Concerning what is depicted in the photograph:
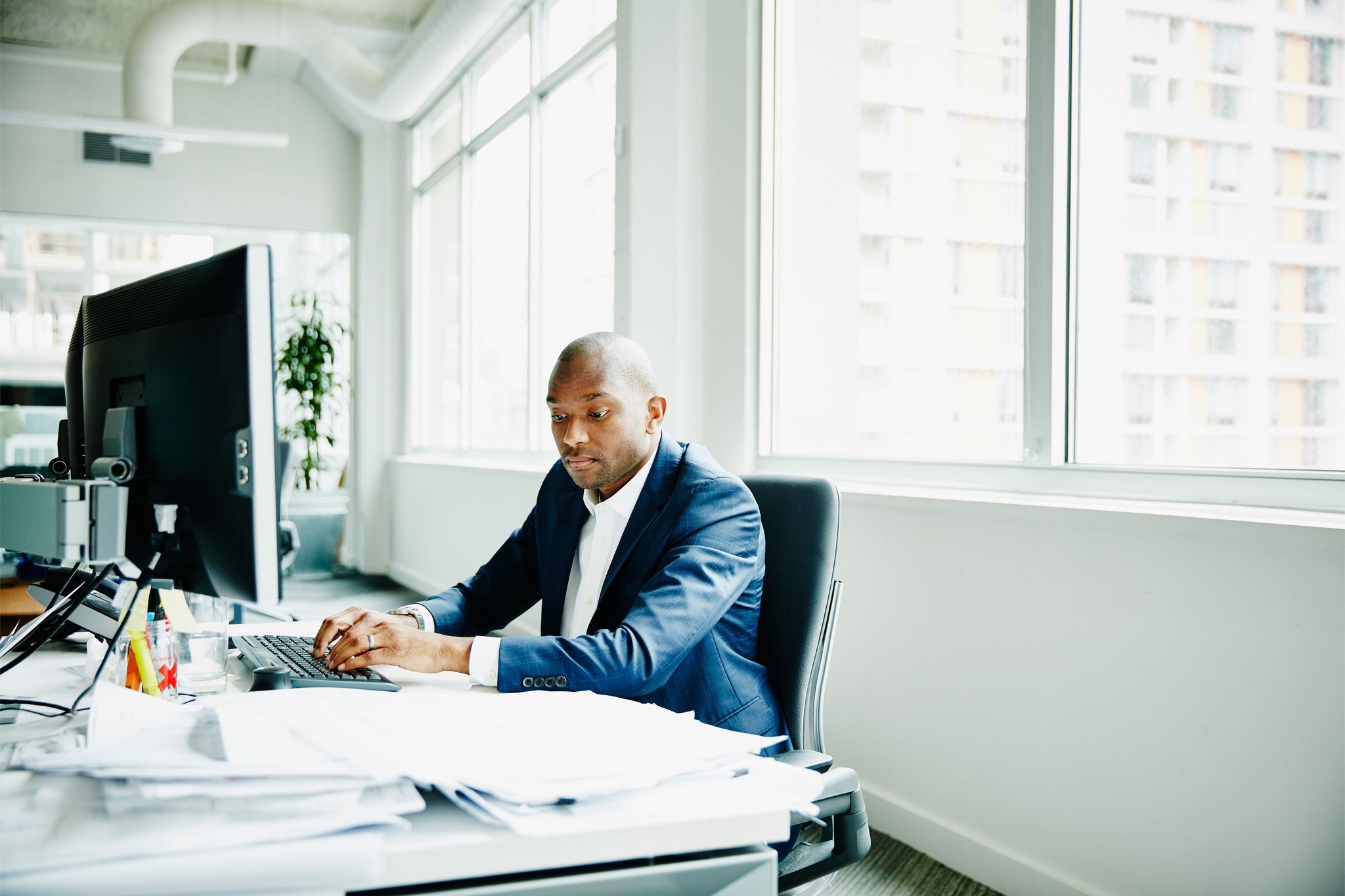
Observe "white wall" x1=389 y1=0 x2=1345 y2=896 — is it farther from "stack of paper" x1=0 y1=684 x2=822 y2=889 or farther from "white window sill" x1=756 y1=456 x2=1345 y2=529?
"stack of paper" x1=0 y1=684 x2=822 y2=889

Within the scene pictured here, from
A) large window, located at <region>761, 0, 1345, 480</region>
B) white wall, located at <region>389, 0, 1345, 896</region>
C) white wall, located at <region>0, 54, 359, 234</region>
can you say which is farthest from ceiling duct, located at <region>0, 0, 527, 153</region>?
large window, located at <region>761, 0, 1345, 480</region>

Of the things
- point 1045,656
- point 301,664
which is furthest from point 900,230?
point 301,664

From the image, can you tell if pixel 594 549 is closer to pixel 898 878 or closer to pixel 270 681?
pixel 270 681

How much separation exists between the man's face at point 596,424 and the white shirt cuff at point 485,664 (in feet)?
1.63

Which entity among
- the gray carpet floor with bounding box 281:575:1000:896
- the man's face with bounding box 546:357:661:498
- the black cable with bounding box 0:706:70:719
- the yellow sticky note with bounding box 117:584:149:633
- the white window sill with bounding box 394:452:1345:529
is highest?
the man's face with bounding box 546:357:661:498

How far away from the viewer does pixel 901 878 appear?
232 cm

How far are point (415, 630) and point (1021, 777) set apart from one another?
1447 mm

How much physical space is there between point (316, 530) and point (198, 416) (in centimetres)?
608

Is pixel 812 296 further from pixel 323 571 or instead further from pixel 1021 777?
pixel 323 571

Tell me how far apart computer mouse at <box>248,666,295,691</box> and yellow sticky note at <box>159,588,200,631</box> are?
0.38 ft

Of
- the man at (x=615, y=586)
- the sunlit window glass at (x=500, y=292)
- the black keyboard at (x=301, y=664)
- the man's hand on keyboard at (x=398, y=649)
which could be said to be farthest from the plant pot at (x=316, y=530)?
the man's hand on keyboard at (x=398, y=649)

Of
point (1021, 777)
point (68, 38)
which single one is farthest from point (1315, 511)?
point (68, 38)

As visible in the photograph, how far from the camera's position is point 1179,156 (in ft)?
6.63

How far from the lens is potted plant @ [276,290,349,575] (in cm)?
698
